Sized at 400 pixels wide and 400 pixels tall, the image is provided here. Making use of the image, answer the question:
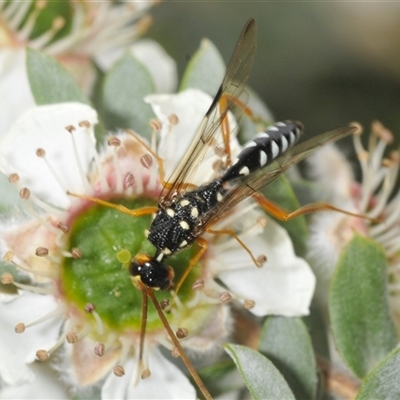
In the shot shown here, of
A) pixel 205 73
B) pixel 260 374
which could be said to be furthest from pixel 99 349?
pixel 205 73

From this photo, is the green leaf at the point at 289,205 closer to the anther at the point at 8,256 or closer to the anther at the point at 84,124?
the anther at the point at 84,124

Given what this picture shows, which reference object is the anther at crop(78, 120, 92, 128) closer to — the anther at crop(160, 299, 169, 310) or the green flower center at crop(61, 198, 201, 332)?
the green flower center at crop(61, 198, 201, 332)

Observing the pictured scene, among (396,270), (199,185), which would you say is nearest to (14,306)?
(199,185)

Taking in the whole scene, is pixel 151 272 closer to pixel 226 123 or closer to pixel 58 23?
pixel 226 123

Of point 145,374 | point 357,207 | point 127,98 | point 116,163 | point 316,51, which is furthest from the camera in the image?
point 316,51


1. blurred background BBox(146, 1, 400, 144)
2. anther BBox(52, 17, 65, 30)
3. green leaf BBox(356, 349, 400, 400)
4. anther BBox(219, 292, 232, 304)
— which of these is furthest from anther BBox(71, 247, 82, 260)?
blurred background BBox(146, 1, 400, 144)
